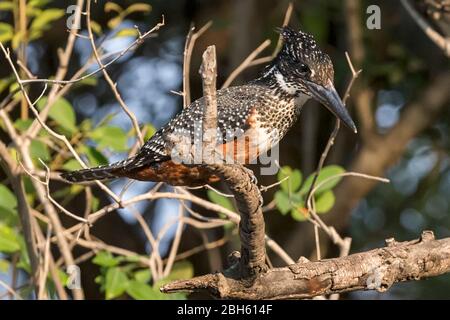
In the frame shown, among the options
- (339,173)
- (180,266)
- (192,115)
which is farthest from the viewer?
(180,266)

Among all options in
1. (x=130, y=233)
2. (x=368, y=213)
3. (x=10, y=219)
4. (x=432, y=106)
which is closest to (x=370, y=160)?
(x=432, y=106)

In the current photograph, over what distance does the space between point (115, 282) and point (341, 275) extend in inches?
44.9

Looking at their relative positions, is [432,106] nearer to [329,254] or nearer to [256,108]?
[329,254]

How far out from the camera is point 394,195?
20.5ft

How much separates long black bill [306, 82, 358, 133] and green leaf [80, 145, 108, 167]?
1.01 meters

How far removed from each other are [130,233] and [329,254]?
1304 millimetres

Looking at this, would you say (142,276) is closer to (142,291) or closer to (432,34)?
(142,291)

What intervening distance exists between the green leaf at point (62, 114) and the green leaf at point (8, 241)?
49cm

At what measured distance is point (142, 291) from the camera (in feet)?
12.0

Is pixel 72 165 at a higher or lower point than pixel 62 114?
lower

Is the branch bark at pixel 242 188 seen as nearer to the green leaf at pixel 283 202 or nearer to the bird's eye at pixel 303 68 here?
the bird's eye at pixel 303 68

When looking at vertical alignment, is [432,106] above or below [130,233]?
above

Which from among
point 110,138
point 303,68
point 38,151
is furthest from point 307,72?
point 38,151

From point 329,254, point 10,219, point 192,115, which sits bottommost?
point 329,254
